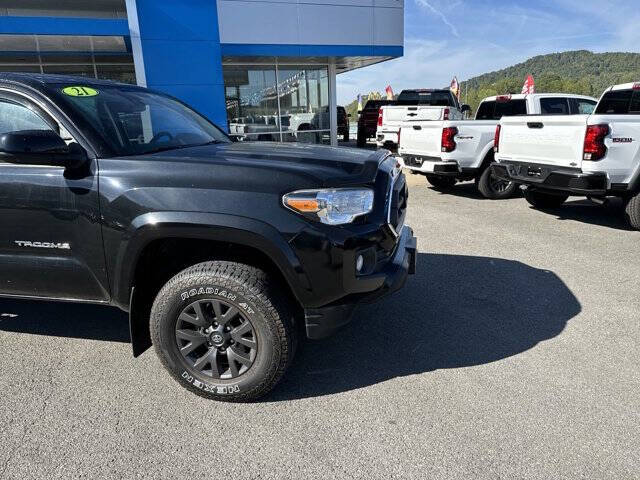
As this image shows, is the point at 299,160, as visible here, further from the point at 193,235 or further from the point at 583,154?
the point at 583,154

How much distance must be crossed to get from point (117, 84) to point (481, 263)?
3873 millimetres

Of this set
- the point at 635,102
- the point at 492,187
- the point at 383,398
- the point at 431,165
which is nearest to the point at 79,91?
the point at 383,398

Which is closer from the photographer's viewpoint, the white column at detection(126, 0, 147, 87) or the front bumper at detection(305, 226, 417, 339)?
the front bumper at detection(305, 226, 417, 339)

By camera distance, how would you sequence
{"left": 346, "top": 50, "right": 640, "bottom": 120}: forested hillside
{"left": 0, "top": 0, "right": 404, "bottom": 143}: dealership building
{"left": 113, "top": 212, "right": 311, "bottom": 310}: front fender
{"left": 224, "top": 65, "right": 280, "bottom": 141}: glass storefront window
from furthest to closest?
{"left": 346, "top": 50, "right": 640, "bottom": 120}: forested hillside < {"left": 224, "top": 65, "right": 280, "bottom": 141}: glass storefront window < {"left": 0, "top": 0, "right": 404, "bottom": 143}: dealership building < {"left": 113, "top": 212, "right": 311, "bottom": 310}: front fender

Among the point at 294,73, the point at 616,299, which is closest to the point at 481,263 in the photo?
the point at 616,299

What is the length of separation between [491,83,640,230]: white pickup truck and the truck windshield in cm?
454

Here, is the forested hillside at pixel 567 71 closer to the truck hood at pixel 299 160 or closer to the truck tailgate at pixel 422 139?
the truck tailgate at pixel 422 139

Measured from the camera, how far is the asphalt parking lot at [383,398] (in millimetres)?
2195

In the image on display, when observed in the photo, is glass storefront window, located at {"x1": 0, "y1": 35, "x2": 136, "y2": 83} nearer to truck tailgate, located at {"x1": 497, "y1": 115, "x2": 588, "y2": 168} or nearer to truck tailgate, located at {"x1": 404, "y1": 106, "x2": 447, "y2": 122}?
truck tailgate, located at {"x1": 404, "y1": 106, "x2": 447, "y2": 122}

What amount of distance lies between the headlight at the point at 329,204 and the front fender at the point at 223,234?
0.61 ft

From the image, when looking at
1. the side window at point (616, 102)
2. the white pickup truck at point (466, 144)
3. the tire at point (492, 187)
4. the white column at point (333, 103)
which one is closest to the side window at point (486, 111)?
the white pickup truck at point (466, 144)

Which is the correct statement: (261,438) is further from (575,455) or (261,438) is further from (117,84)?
(117,84)

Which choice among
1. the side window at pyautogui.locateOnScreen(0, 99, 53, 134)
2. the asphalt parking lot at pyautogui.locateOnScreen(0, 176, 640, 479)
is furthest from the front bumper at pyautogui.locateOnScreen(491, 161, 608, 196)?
the side window at pyautogui.locateOnScreen(0, 99, 53, 134)

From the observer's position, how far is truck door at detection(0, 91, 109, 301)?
259 centimetres
